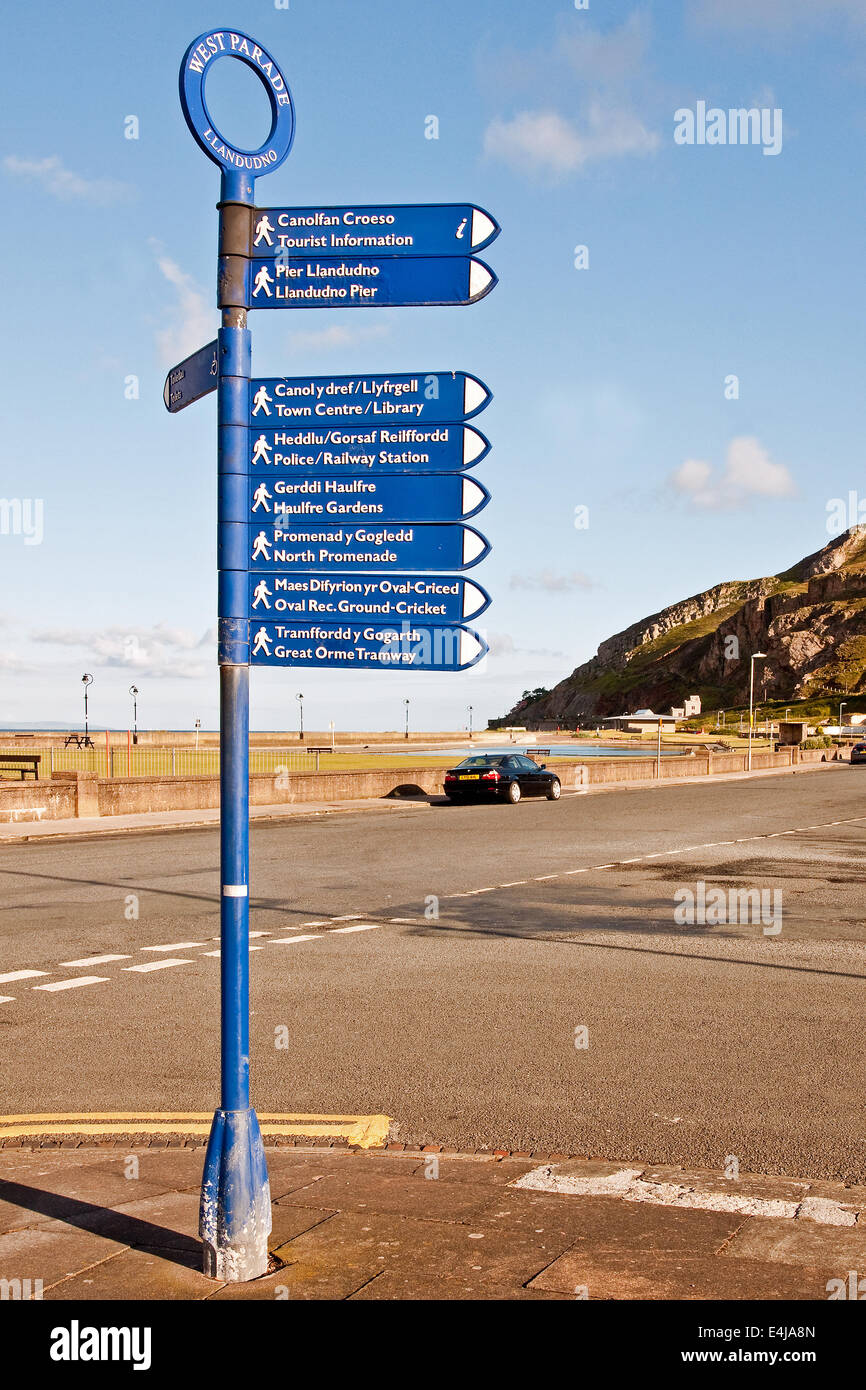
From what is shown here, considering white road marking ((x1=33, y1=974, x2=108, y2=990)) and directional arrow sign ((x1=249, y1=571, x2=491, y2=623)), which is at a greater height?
directional arrow sign ((x1=249, y1=571, x2=491, y2=623))

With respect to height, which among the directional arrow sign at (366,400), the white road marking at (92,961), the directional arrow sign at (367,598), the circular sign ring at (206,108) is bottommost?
the white road marking at (92,961)

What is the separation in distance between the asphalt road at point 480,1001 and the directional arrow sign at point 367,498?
3234 mm

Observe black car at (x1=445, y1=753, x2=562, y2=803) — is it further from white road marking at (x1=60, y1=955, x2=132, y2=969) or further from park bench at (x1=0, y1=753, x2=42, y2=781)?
white road marking at (x1=60, y1=955, x2=132, y2=969)

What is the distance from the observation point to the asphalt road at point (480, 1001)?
6887 millimetres

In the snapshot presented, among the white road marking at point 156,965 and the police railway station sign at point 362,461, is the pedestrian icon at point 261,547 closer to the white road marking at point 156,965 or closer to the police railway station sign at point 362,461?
the police railway station sign at point 362,461

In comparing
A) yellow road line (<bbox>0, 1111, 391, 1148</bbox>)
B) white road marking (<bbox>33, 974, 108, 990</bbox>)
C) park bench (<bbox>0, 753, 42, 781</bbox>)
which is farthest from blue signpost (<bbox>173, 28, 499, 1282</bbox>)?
park bench (<bbox>0, 753, 42, 781</bbox>)

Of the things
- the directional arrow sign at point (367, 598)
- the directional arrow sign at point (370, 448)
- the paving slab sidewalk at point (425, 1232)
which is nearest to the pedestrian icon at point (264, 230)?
the directional arrow sign at point (370, 448)

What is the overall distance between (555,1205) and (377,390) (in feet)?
11.2

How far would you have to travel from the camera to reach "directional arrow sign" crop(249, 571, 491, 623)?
4941mm

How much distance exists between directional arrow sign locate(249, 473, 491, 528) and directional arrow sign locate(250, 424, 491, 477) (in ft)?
0.15

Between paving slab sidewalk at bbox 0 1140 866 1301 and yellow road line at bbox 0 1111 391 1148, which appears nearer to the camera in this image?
paving slab sidewalk at bbox 0 1140 866 1301

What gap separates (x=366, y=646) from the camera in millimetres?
4961
